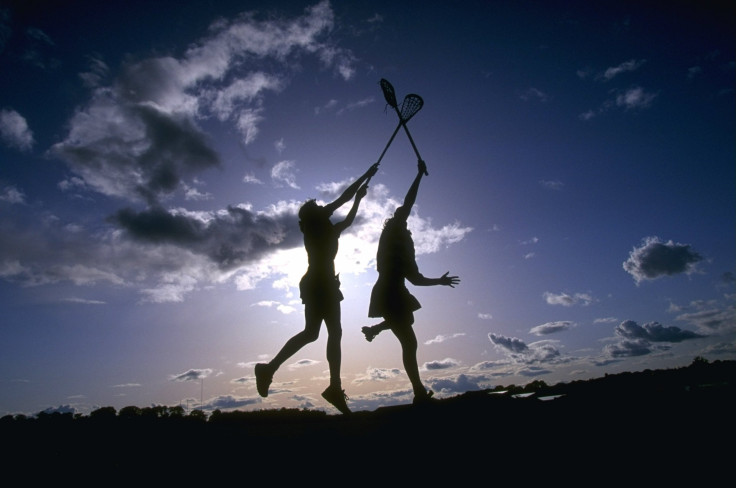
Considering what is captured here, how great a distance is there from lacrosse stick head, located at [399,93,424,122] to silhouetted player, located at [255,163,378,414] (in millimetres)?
4377

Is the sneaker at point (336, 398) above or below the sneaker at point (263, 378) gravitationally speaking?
below

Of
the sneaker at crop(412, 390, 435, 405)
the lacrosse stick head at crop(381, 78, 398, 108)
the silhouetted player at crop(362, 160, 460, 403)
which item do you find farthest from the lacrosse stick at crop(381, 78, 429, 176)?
the sneaker at crop(412, 390, 435, 405)

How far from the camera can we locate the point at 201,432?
3146mm

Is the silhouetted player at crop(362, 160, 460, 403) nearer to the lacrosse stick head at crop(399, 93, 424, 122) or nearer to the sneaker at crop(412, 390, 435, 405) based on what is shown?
the sneaker at crop(412, 390, 435, 405)

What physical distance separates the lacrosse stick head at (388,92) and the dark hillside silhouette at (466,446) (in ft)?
22.5

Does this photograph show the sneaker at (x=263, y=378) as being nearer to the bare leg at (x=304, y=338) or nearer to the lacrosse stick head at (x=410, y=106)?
the bare leg at (x=304, y=338)

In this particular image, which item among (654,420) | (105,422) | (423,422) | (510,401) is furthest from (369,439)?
(105,422)

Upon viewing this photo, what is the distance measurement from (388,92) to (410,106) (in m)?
0.60

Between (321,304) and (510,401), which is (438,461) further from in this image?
(321,304)

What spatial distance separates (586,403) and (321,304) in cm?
307

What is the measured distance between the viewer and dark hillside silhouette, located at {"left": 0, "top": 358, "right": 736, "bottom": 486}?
5.72ft

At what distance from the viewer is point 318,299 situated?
485 cm

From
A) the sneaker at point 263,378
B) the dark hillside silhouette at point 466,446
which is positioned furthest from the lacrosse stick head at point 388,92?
the dark hillside silhouette at point 466,446

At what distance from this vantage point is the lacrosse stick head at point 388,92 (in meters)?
8.19
